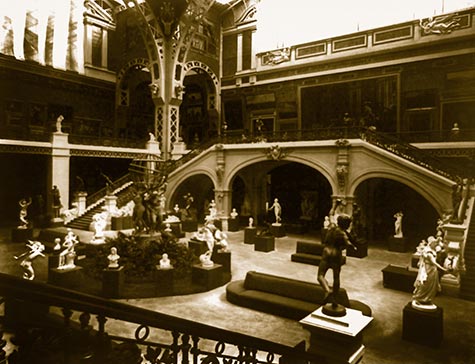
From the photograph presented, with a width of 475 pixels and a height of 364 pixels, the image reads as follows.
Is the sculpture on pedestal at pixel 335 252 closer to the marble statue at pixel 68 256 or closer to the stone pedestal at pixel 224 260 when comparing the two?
the stone pedestal at pixel 224 260

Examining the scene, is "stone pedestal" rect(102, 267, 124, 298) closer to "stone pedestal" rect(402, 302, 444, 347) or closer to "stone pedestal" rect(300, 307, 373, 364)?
"stone pedestal" rect(300, 307, 373, 364)

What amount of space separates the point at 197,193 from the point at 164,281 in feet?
41.1

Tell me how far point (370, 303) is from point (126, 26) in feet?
72.7

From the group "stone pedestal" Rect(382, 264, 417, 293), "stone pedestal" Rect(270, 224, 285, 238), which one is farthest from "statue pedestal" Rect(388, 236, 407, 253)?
"stone pedestal" Rect(270, 224, 285, 238)

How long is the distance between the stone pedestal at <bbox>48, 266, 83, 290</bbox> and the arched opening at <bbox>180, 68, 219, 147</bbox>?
1520cm

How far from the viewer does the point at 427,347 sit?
611 cm

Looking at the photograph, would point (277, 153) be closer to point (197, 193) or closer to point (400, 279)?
point (197, 193)

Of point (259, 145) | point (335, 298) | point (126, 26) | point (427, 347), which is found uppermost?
point (126, 26)

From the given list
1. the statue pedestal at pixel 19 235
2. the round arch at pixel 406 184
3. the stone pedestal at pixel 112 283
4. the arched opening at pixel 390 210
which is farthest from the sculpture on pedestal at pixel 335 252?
the statue pedestal at pixel 19 235

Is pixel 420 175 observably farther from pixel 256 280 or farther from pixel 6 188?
pixel 6 188

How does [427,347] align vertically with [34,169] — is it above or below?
below

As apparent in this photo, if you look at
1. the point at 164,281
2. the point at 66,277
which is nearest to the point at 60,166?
the point at 66,277

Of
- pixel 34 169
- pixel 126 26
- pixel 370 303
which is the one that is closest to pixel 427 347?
pixel 370 303

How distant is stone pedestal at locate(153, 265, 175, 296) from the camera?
8547 mm
